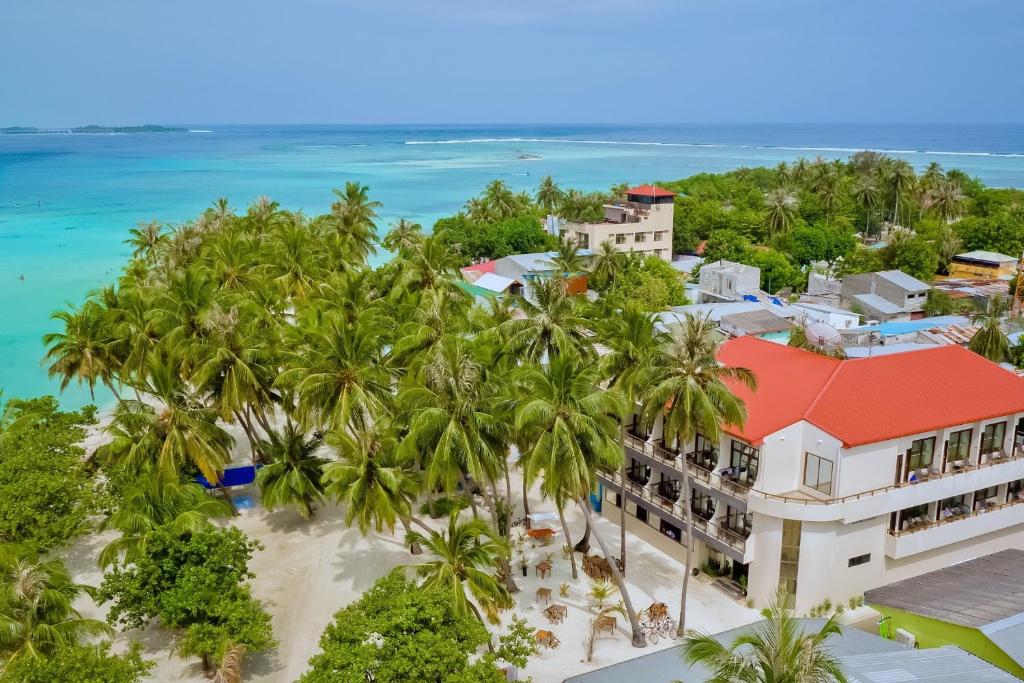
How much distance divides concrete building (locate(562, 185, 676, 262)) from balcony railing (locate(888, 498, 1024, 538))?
4302cm

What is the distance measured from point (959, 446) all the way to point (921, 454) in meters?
1.73

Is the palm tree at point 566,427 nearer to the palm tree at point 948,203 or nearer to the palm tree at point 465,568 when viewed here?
the palm tree at point 465,568

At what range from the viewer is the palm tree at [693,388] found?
20531 mm

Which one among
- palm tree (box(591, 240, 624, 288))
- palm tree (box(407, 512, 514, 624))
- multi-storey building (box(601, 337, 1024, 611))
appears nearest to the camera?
palm tree (box(407, 512, 514, 624))

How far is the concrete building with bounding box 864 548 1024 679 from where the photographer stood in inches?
765

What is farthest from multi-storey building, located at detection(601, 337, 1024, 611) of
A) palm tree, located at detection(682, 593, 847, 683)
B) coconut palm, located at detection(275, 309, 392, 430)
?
coconut palm, located at detection(275, 309, 392, 430)

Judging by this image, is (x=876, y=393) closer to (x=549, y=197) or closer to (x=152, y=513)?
(x=152, y=513)

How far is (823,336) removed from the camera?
2672cm

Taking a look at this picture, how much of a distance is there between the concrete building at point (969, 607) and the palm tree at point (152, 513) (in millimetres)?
19866

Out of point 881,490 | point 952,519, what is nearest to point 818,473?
point 881,490

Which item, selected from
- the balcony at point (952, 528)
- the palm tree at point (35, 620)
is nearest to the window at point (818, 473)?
the balcony at point (952, 528)

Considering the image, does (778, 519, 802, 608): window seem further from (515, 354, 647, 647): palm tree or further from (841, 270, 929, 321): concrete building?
(841, 270, 929, 321): concrete building

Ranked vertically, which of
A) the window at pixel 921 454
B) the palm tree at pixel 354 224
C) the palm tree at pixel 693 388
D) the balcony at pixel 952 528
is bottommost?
the balcony at pixel 952 528

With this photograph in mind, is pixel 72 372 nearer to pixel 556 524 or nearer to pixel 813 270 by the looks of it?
pixel 556 524
